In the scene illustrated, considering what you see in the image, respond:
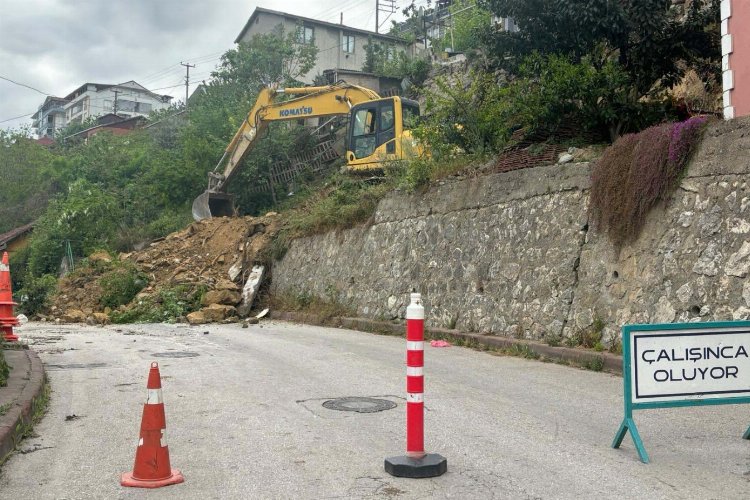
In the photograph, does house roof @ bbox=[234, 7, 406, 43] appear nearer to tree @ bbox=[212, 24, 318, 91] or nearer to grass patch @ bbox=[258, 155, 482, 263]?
tree @ bbox=[212, 24, 318, 91]

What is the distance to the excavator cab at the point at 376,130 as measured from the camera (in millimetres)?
22391

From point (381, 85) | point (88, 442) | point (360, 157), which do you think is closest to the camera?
point (88, 442)

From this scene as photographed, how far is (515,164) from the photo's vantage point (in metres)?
14.8

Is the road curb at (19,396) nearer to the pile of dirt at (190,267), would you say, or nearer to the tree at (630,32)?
the pile of dirt at (190,267)

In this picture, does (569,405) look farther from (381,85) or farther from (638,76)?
(381,85)

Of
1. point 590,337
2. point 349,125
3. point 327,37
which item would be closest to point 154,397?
point 590,337

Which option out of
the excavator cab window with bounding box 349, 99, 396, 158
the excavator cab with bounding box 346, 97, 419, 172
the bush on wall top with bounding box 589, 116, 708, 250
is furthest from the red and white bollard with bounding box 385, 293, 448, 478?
the excavator cab window with bounding box 349, 99, 396, 158

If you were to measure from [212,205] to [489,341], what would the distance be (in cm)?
1918

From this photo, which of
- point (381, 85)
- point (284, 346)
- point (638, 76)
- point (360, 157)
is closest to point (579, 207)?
point (638, 76)

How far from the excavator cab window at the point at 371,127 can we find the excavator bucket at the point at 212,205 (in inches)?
320

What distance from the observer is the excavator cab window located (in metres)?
22.8

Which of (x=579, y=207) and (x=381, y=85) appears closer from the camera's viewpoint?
(x=579, y=207)

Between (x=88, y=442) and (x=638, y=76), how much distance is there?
530 inches

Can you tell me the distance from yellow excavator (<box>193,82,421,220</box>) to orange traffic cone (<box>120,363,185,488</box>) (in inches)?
554
